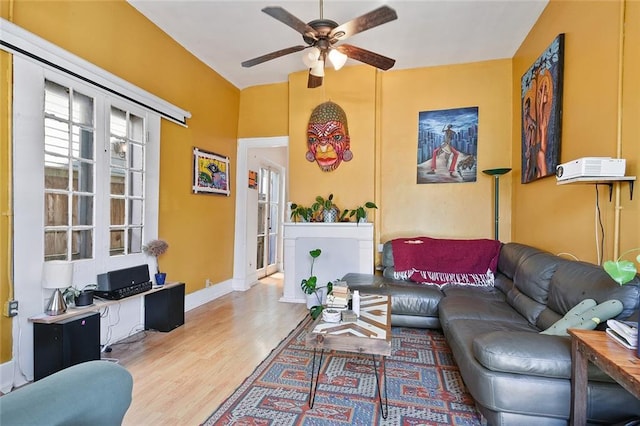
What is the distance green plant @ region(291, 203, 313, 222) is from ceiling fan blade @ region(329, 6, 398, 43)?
7.50ft

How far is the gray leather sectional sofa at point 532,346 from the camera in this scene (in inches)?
59.0

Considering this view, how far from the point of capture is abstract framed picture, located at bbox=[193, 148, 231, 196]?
13.2 feet

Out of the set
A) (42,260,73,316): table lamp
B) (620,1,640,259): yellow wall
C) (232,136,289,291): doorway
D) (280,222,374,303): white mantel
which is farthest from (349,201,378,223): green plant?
(42,260,73,316): table lamp

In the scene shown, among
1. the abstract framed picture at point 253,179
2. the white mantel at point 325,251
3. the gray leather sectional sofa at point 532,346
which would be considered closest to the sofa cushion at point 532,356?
the gray leather sectional sofa at point 532,346

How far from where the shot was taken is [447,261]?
11.6 feet

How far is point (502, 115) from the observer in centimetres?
406

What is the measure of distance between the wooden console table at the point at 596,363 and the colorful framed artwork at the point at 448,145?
299cm

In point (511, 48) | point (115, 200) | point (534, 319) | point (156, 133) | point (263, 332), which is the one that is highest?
point (511, 48)

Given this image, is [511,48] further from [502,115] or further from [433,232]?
[433,232]

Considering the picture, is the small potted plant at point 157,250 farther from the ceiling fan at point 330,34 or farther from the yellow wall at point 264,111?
the yellow wall at point 264,111

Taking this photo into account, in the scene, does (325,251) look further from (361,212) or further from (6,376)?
(6,376)

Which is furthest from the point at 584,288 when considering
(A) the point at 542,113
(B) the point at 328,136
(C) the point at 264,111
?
(C) the point at 264,111

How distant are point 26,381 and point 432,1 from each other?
4.54m

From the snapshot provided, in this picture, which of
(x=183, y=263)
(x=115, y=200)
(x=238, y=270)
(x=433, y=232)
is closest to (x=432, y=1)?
(x=433, y=232)
